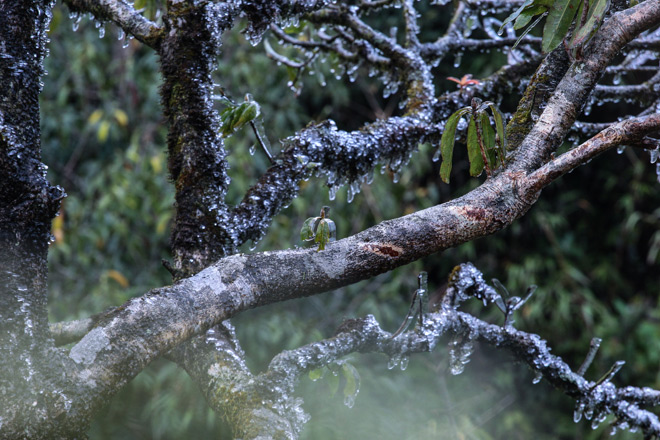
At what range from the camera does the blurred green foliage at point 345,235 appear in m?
2.58

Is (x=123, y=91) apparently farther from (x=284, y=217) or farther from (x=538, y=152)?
(x=538, y=152)

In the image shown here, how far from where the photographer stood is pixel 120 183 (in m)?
2.75

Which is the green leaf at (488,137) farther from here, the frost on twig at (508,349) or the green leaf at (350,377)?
the green leaf at (350,377)

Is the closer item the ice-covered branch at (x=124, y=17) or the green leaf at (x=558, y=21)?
the green leaf at (x=558, y=21)

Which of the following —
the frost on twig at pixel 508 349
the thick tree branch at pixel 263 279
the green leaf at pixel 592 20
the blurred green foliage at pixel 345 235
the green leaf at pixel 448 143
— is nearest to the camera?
the thick tree branch at pixel 263 279

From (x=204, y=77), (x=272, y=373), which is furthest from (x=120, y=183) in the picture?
(x=272, y=373)

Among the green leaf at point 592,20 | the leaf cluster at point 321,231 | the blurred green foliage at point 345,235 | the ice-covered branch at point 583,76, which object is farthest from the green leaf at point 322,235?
the blurred green foliage at point 345,235

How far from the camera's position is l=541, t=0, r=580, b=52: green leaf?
2.55 ft

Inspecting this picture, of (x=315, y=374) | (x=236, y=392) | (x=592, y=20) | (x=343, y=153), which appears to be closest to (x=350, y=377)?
(x=315, y=374)

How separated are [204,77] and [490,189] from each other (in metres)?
0.44

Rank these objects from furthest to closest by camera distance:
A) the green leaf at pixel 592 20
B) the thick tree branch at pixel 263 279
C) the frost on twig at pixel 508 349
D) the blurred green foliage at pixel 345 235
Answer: the blurred green foliage at pixel 345 235, the frost on twig at pixel 508 349, the green leaf at pixel 592 20, the thick tree branch at pixel 263 279

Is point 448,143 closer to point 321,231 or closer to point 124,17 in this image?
point 321,231

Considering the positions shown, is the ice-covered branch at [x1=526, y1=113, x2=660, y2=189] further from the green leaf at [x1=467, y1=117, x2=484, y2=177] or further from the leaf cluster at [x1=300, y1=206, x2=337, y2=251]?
the leaf cluster at [x1=300, y1=206, x2=337, y2=251]

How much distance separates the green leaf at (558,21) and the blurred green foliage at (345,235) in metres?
1.88
